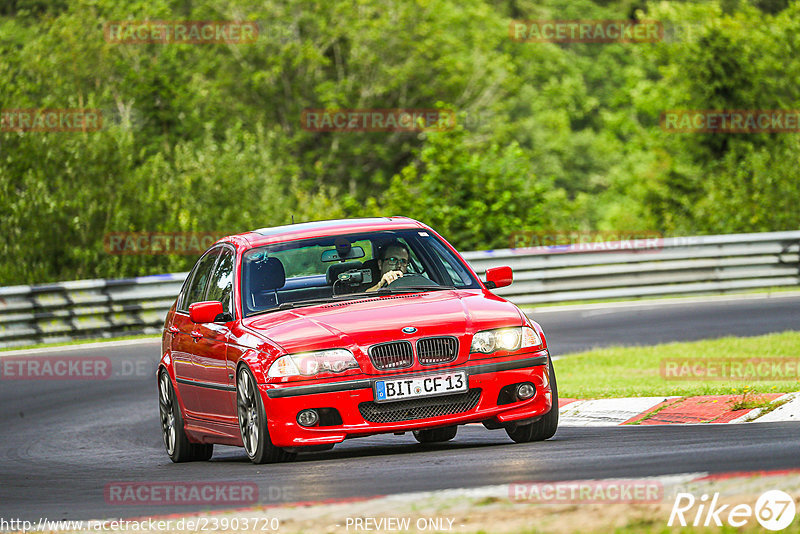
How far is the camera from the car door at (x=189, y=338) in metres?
9.95

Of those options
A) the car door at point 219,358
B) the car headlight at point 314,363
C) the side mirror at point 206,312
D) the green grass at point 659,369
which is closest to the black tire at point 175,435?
the car door at point 219,358

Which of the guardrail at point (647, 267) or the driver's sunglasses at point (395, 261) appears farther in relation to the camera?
the guardrail at point (647, 267)

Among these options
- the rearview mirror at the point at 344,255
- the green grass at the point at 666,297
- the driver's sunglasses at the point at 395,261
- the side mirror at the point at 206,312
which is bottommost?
the green grass at the point at 666,297

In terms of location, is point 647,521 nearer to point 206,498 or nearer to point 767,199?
point 206,498

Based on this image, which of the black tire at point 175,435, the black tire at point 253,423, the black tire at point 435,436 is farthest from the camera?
the black tire at point 175,435

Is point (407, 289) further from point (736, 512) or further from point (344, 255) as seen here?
point (736, 512)

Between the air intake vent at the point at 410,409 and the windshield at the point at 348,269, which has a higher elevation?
the windshield at the point at 348,269

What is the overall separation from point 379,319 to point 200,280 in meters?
2.53

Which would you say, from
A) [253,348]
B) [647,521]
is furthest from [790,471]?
[253,348]

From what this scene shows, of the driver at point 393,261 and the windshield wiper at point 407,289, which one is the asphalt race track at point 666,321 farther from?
the windshield wiper at point 407,289

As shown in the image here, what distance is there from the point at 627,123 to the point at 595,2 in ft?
45.1

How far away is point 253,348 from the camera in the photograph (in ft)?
28.4

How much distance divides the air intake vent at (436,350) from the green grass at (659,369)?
2677 mm

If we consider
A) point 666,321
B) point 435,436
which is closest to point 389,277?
point 435,436
